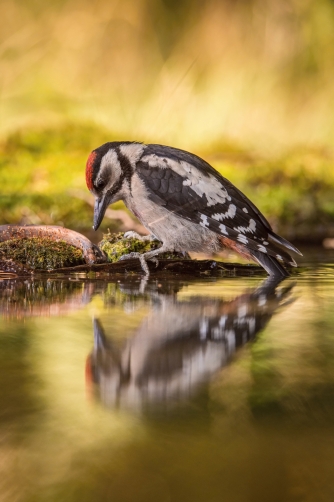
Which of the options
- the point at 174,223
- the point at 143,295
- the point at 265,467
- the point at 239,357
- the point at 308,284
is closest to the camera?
the point at 265,467

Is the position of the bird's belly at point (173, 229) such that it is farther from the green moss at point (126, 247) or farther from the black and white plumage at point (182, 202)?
the green moss at point (126, 247)

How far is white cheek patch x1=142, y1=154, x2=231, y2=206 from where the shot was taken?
3.95 meters

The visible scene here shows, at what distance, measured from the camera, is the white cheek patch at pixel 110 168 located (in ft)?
13.4

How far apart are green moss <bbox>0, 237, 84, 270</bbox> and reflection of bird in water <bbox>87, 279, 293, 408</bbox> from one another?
4.94 ft

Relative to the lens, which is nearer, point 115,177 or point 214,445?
point 214,445

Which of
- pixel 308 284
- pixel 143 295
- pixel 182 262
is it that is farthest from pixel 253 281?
pixel 143 295

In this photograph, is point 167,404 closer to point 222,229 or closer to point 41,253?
point 222,229

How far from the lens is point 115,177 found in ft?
13.5

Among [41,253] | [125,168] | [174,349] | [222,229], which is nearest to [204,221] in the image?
[222,229]

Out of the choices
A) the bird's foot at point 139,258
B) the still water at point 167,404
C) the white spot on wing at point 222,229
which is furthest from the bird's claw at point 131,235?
the still water at point 167,404

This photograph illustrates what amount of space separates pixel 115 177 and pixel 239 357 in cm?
249

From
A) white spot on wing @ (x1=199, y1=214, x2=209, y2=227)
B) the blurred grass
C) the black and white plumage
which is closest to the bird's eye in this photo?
the black and white plumage

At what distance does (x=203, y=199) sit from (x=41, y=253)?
1123 mm

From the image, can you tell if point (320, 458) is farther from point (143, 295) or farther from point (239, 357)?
point (143, 295)
